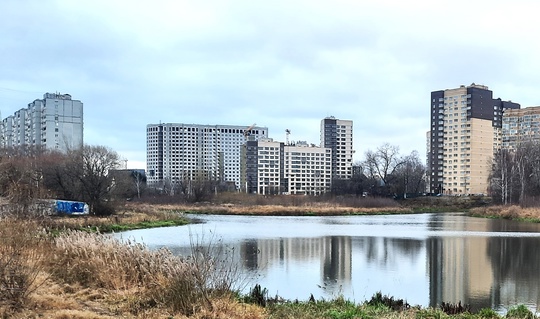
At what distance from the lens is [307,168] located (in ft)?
438

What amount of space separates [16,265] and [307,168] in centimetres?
12697

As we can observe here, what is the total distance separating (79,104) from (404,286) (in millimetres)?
87779

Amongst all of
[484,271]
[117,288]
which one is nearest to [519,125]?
[484,271]

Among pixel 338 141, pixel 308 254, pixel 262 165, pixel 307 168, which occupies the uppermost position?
pixel 338 141

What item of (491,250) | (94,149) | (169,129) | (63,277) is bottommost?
(491,250)

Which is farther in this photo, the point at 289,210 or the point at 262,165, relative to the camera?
the point at 262,165

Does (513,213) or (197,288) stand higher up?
(197,288)

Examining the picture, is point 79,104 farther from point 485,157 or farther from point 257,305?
point 257,305

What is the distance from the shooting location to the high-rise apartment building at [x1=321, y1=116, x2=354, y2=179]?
136m

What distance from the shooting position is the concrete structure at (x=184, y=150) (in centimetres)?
13412

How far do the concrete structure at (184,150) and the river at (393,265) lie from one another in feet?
332

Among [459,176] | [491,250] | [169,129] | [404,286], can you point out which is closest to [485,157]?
[459,176]

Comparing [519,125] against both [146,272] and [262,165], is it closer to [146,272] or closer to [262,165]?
[262,165]

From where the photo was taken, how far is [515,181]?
63.5 metres
